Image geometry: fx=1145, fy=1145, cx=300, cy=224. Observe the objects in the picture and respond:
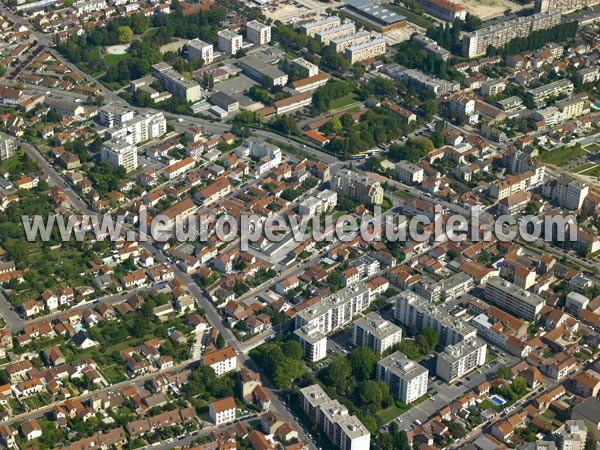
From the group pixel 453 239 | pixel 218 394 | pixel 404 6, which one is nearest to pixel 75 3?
pixel 404 6

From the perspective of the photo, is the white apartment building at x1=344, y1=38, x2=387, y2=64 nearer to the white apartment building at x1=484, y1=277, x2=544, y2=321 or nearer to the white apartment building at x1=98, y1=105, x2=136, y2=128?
the white apartment building at x1=98, y1=105, x2=136, y2=128

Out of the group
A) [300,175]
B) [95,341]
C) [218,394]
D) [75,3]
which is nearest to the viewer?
[218,394]

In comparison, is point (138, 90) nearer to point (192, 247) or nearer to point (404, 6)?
point (192, 247)

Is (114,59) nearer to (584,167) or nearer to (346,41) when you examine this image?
(346,41)

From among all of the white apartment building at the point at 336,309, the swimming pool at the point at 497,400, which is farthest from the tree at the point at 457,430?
the white apartment building at the point at 336,309

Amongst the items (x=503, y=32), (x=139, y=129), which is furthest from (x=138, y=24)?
(x=503, y=32)

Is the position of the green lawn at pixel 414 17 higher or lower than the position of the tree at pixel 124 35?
lower

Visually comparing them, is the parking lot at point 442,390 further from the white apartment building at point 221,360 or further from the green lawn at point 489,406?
the white apartment building at point 221,360
